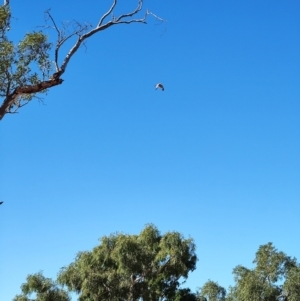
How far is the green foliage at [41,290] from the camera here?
106 feet

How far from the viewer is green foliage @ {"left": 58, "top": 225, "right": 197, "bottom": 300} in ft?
102

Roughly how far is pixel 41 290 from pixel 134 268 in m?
6.00

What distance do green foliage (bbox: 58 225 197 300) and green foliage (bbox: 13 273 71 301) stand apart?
2.08ft

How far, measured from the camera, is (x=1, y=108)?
10750 millimetres

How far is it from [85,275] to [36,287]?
331 cm

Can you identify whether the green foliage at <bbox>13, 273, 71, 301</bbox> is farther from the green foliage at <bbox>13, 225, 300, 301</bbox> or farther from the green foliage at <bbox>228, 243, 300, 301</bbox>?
the green foliage at <bbox>228, 243, 300, 301</bbox>

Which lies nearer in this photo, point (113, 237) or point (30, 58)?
point (30, 58)

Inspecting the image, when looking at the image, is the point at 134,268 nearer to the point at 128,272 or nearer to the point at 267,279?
the point at 128,272

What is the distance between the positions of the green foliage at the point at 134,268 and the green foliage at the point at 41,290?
63cm

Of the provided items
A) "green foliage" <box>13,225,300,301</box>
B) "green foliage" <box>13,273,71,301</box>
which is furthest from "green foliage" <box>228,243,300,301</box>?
"green foliage" <box>13,273,71,301</box>

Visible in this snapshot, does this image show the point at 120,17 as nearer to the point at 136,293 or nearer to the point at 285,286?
the point at 136,293

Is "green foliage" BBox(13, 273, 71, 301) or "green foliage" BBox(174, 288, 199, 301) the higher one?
"green foliage" BBox(174, 288, 199, 301)

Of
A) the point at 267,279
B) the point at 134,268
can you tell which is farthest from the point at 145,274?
the point at 267,279

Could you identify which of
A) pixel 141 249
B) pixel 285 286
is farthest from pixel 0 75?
pixel 285 286
